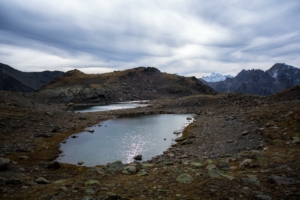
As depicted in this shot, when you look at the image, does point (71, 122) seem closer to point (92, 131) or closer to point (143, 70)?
point (92, 131)

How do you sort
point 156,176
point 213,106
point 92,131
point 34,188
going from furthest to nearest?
point 213,106 < point 92,131 < point 156,176 < point 34,188

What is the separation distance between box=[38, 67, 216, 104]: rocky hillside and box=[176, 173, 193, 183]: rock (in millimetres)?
96348

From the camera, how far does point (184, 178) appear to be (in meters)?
11.4

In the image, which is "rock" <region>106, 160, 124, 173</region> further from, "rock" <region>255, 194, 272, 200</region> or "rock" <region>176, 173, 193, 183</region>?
"rock" <region>255, 194, 272, 200</region>

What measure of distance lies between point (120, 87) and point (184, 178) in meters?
114

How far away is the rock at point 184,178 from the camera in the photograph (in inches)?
437

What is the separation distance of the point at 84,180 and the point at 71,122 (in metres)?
28.9

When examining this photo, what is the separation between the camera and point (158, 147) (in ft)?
82.2

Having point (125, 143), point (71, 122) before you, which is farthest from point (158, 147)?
point (71, 122)

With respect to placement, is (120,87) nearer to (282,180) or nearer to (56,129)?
(56,129)

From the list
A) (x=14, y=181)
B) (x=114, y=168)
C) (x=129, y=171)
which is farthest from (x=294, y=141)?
(x=14, y=181)

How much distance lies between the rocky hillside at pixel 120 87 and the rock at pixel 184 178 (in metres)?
96.3

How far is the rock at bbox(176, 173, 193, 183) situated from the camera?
11094 mm

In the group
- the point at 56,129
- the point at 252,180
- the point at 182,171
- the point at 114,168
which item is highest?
the point at 252,180
